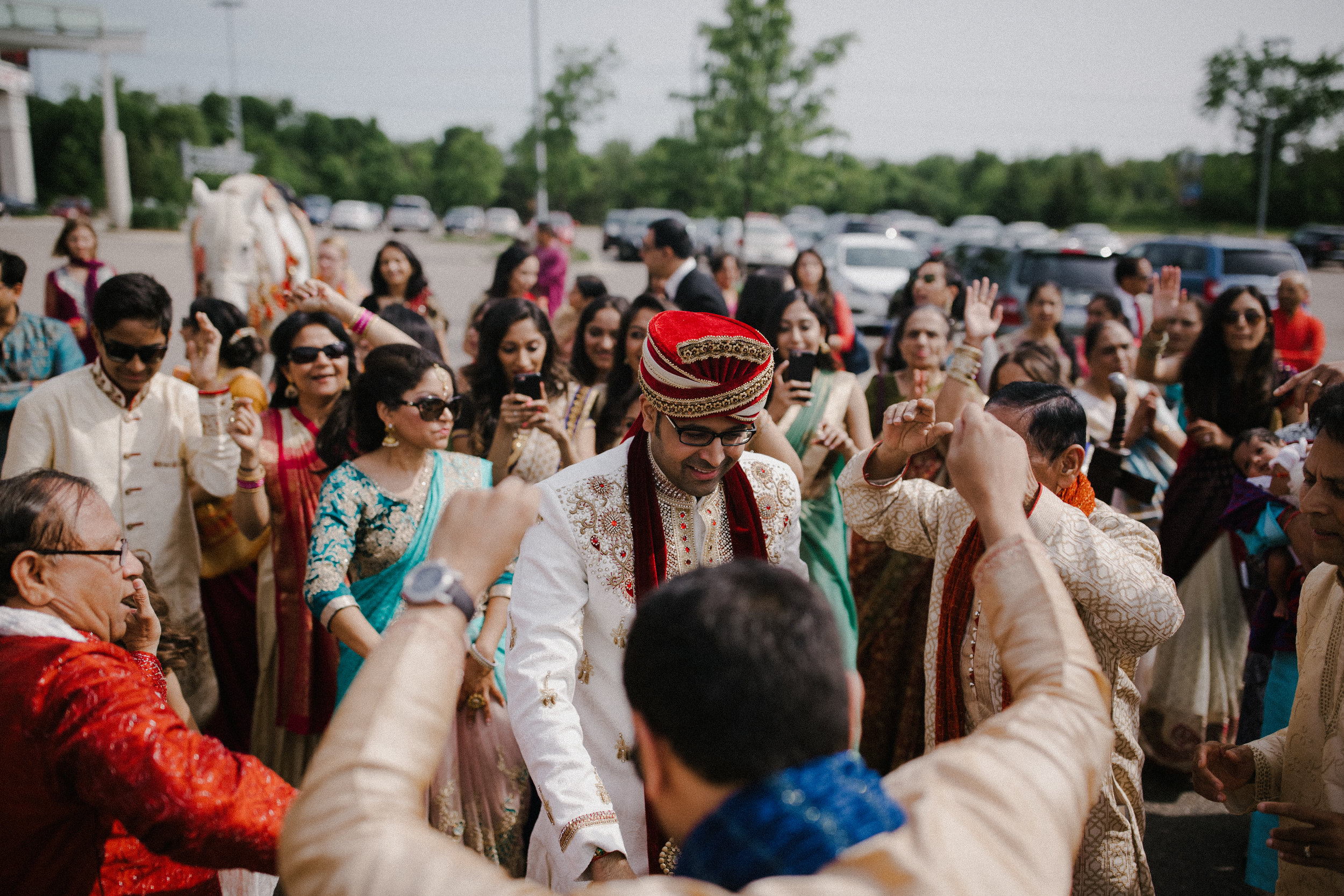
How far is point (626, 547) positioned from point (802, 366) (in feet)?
5.65

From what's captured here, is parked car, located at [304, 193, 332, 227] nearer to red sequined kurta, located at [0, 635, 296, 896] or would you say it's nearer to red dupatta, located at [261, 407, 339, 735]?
red dupatta, located at [261, 407, 339, 735]

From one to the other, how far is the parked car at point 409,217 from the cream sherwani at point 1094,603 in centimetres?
4099

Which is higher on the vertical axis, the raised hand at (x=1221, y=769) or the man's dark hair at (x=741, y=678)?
the man's dark hair at (x=741, y=678)

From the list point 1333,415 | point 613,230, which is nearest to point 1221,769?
point 1333,415

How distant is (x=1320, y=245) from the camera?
2862cm

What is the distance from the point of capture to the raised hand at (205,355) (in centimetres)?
384

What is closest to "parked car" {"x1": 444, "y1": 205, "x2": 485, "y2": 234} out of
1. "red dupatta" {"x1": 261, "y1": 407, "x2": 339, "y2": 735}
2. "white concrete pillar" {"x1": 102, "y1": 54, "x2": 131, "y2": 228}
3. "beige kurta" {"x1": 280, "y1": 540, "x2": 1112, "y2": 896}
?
"white concrete pillar" {"x1": 102, "y1": 54, "x2": 131, "y2": 228}

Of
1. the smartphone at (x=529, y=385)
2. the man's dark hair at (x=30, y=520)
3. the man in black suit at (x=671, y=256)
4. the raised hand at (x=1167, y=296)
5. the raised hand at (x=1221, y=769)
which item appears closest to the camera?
the man's dark hair at (x=30, y=520)

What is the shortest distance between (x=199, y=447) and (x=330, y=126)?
252 ft

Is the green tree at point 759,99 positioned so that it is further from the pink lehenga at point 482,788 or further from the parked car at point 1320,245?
the parked car at point 1320,245

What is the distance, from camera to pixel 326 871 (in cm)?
99

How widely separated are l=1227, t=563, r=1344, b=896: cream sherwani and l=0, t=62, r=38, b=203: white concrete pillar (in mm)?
Result: 46657

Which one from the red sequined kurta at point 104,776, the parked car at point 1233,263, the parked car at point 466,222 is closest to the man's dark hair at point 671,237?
the red sequined kurta at point 104,776

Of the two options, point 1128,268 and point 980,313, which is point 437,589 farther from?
point 1128,268
